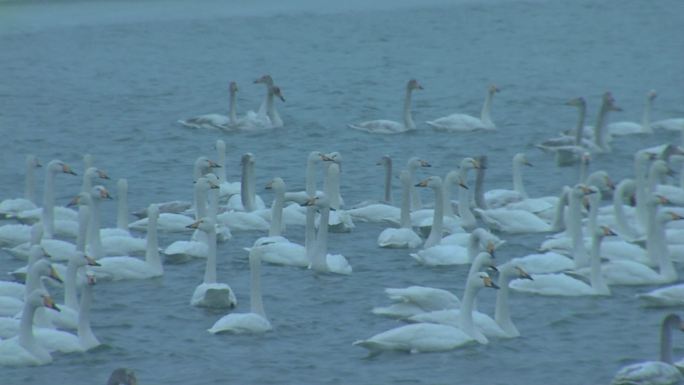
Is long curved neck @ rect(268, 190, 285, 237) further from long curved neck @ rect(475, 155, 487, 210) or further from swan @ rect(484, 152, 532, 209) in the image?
swan @ rect(484, 152, 532, 209)

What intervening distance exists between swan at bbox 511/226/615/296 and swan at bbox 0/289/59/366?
11.9ft

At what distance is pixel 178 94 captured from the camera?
26109mm

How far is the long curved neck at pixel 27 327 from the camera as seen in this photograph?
10.3 m

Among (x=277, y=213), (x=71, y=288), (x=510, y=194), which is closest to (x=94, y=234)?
(x=277, y=213)

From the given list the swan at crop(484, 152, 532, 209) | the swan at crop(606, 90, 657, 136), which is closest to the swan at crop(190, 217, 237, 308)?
the swan at crop(484, 152, 532, 209)

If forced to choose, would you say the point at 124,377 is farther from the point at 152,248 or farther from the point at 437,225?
the point at 437,225

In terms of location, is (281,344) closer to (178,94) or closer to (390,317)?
(390,317)

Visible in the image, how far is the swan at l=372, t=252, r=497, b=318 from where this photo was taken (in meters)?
11.4

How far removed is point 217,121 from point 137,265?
9.19m

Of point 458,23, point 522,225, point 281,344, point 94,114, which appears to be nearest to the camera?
point 281,344

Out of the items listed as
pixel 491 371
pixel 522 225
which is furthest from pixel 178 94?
pixel 491 371

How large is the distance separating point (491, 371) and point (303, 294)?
99.7 inches

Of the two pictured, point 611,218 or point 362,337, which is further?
point 611,218

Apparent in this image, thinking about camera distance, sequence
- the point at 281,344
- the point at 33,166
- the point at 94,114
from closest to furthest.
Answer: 1. the point at 281,344
2. the point at 33,166
3. the point at 94,114
